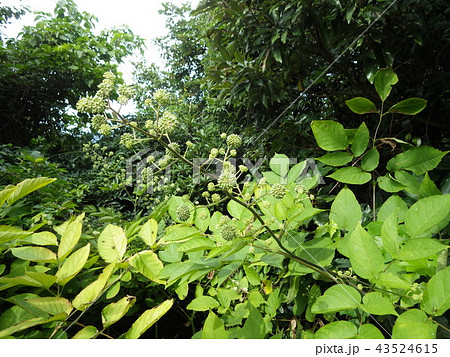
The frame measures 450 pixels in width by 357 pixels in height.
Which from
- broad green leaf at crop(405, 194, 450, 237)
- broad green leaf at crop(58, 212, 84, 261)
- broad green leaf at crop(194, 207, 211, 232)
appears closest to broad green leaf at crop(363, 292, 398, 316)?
broad green leaf at crop(405, 194, 450, 237)

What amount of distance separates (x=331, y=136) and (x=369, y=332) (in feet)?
1.24

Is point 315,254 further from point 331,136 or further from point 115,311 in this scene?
point 115,311

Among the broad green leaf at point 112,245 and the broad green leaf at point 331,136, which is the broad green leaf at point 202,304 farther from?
the broad green leaf at point 331,136

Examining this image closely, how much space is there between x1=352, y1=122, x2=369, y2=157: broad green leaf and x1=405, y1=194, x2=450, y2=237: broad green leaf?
19 centimetres

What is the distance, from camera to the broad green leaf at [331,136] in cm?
61

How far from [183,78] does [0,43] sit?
2.19 metres

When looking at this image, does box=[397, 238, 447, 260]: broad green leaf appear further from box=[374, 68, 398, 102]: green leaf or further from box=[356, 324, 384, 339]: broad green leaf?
box=[374, 68, 398, 102]: green leaf

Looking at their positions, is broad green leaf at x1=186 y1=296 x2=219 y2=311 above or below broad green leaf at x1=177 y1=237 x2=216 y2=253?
below

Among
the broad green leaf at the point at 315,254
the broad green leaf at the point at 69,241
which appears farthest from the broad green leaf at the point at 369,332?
the broad green leaf at the point at 69,241

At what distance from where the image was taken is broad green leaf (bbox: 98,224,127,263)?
61cm

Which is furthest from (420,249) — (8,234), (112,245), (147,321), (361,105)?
(8,234)
